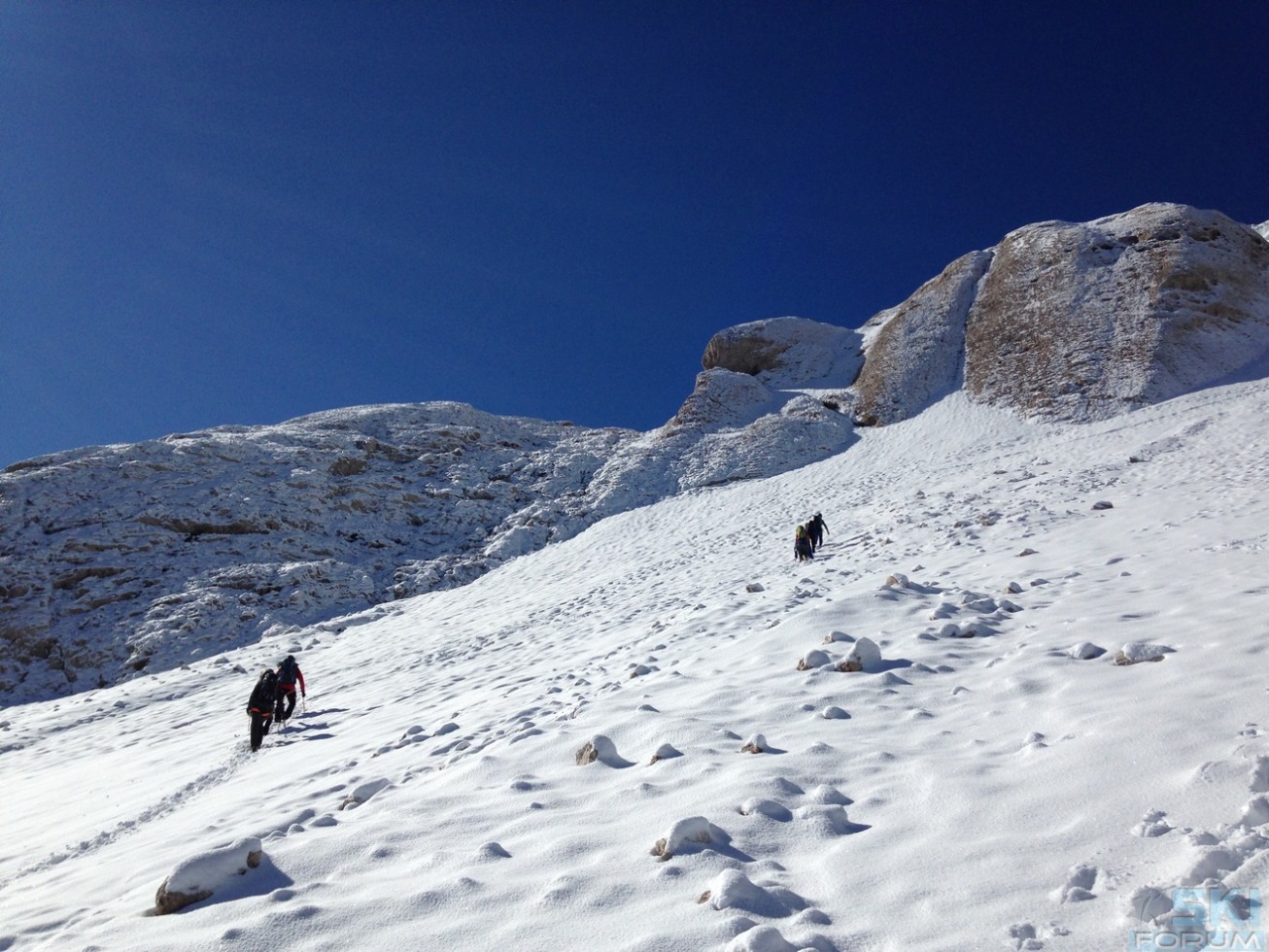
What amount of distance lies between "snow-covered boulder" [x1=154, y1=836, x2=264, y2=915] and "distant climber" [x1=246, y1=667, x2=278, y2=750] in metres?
6.71

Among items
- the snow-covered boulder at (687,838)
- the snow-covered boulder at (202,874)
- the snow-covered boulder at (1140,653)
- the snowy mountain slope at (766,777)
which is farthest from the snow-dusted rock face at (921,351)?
the snow-covered boulder at (202,874)

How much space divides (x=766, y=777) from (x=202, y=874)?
3.35 m

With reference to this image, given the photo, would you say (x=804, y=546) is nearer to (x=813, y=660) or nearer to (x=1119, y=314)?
(x=813, y=660)

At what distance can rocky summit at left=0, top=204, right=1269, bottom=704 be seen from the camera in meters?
21.5

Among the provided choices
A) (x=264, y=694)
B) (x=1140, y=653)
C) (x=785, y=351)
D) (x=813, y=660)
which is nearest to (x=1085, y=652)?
(x=1140, y=653)

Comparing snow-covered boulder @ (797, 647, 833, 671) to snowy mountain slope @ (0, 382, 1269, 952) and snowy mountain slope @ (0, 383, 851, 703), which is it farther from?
snowy mountain slope @ (0, 383, 851, 703)

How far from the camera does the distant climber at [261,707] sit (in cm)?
1000

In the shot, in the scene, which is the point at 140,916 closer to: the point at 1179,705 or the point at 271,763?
the point at 271,763

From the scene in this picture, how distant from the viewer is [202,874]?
3873 mm

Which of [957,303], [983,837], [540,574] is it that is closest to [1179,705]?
[983,837]

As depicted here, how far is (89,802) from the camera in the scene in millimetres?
8703

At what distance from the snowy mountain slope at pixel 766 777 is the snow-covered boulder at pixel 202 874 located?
107 mm

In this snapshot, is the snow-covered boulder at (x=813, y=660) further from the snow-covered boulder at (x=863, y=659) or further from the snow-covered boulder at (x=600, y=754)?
the snow-covered boulder at (x=600, y=754)

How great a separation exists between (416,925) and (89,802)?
832 centimetres
